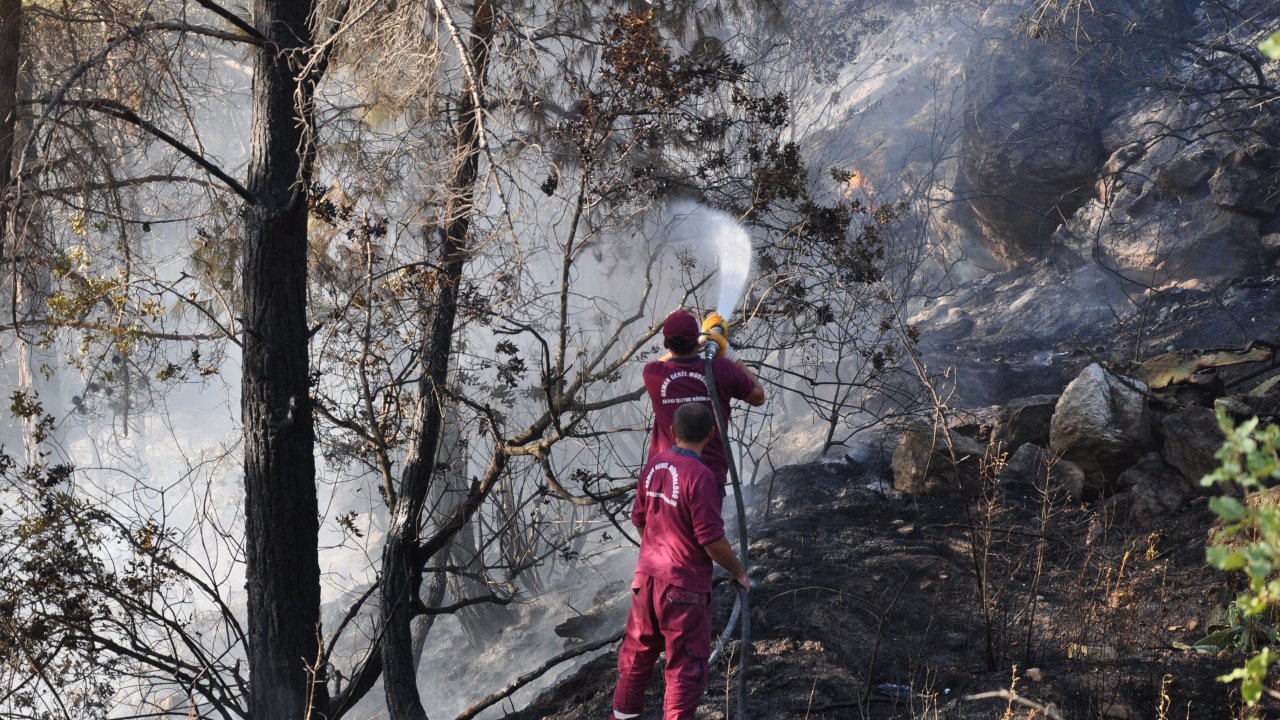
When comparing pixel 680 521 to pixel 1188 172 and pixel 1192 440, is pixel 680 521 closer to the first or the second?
pixel 1192 440

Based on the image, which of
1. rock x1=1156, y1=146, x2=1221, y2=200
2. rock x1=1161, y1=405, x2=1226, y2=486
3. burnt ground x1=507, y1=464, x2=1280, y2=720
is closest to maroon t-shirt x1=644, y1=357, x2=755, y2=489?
burnt ground x1=507, y1=464, x2=1280, y2=720

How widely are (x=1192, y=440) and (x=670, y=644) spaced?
18.5 feet

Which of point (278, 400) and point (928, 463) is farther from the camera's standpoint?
point (928, 463)

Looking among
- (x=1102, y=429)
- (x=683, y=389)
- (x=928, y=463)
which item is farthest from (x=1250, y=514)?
(x=928, y=463)

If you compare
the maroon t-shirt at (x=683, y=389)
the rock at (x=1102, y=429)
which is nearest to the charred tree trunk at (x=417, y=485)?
the maroon t-shirt at (x=683, y=389)

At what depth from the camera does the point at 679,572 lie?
4.25 metres

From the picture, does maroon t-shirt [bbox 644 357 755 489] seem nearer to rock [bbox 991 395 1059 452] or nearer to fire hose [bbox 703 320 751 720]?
fire hose [bbox 703 320 751 720]

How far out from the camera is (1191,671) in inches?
199

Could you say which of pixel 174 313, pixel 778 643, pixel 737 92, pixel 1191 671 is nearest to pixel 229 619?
pixel 174 313

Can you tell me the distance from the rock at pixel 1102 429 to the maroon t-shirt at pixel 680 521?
16.9 feet

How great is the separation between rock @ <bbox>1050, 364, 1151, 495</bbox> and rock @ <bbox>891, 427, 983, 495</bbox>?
787 mm

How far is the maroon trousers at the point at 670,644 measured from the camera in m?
4.20

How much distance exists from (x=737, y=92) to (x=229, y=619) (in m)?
4.98

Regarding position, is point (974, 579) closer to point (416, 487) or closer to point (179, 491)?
point (416, 487)
